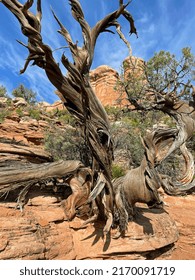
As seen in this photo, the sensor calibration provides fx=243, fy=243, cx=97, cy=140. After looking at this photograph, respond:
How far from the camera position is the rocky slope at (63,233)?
2.92 meters

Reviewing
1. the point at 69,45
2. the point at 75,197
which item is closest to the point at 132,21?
the point at 69,45

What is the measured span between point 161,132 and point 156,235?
1789mm

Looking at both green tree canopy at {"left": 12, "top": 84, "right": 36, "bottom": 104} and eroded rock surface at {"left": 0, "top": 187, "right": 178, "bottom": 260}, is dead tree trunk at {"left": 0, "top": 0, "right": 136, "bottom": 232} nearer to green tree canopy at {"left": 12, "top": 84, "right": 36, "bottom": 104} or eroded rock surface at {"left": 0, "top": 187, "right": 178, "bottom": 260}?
eroded rock surface at {"left": 0, "top": 187, "right": 178, "bottom": 260}

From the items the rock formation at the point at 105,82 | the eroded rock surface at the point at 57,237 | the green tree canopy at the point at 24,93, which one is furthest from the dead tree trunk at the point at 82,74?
the rock formation at the point at 105,82

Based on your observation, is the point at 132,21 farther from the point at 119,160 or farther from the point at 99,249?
the point at 119,160

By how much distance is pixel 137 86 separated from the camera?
461 inches

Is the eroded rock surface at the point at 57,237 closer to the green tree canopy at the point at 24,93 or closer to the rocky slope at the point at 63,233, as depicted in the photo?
the rocky slope at the point at 63,233

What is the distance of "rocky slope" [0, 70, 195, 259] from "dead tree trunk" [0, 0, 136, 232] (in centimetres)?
48

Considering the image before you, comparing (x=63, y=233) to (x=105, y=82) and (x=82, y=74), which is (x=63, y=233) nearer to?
(x=82, y=74)

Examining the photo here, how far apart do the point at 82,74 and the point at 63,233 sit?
2271 millimetres

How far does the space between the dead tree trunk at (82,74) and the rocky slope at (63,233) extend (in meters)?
0.48

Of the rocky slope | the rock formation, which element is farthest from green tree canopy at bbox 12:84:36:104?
the rocky slope

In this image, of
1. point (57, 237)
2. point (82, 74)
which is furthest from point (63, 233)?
point (82, 74)

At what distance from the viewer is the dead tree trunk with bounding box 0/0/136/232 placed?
3213 mm
